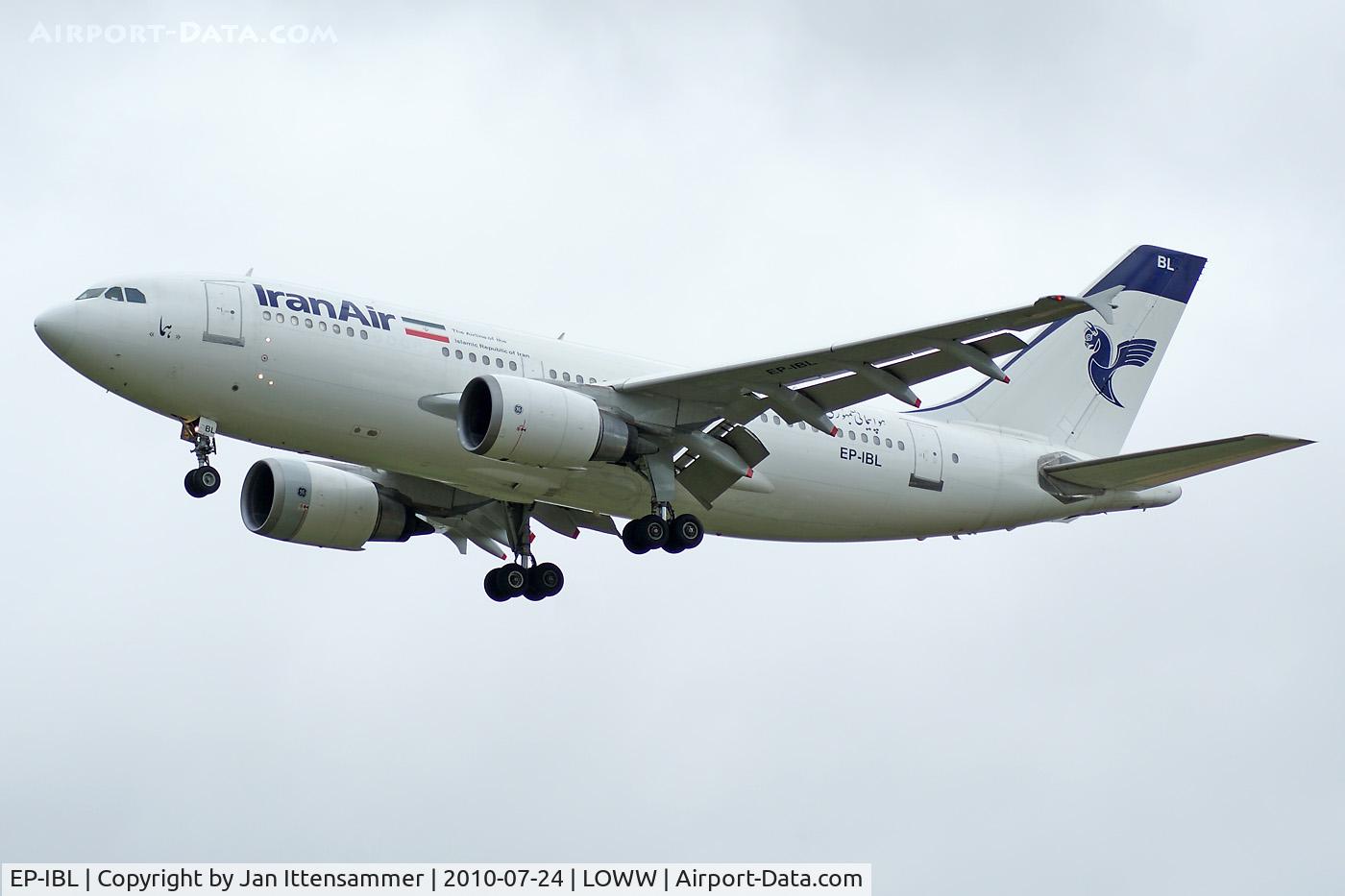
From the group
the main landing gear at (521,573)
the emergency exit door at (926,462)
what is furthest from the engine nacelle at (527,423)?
the emergency exit door at (926,462)

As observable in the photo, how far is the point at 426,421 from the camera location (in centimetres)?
3050

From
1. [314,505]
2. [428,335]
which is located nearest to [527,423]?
[428,335]

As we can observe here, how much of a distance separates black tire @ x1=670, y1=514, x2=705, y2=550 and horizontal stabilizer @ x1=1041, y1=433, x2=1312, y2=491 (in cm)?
834

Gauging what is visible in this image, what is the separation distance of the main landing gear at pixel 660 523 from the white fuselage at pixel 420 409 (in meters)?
0.50

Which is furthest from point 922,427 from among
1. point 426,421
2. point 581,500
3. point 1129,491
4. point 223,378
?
point 223,378

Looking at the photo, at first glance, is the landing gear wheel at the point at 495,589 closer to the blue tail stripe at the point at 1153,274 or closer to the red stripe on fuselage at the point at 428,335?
the red stripe on fuselage at the point at 428,335

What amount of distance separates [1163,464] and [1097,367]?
223 inches

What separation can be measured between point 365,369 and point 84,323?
4541 millimetres

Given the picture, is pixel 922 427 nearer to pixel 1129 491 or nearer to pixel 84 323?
pixel 1129 491

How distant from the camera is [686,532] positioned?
32531 millimetres

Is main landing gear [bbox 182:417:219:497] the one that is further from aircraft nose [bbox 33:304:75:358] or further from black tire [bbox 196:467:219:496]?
aircraft nose [bbox 33:304:75:358]

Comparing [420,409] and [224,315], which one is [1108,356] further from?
[224,315]

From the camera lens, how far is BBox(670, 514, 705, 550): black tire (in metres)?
32.5

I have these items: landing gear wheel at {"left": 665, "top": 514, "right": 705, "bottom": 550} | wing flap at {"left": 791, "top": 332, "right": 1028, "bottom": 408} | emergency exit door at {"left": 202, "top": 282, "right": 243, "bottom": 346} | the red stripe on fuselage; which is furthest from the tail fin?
emergency exit door at {"left": 202, "top": 282, "right": 243, "bottom": 346}
